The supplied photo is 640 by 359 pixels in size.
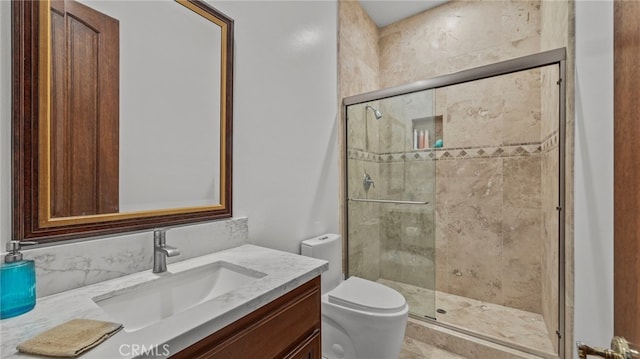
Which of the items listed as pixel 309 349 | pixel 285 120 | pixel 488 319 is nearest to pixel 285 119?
pixel 285 120

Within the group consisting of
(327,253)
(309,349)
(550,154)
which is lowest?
(309,349)

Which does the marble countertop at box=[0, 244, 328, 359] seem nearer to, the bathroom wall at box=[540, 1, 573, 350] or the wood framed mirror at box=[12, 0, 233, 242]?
the wood framed mirror at box=[12, 0, 233, 242]

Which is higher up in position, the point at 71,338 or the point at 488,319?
the point at 71,338

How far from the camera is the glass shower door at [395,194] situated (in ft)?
6.83

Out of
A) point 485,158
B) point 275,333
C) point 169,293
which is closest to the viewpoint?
point 275,333

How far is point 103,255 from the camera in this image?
872 mm

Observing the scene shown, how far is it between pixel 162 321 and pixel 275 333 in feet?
1.10

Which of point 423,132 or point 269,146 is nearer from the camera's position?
point 269,146

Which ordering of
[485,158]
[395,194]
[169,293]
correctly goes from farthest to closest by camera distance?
[485,158] → [395,194] → [169,293]

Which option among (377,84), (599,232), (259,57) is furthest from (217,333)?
(377,84)

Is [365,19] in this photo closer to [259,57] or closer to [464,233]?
[259,57]

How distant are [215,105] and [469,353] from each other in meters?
2.12

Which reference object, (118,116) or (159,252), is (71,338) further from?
(118,116)

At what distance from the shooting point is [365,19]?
2.63 meters
